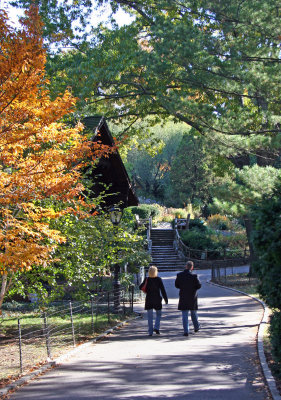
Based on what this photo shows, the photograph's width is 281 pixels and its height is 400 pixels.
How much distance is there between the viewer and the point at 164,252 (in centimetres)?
3794

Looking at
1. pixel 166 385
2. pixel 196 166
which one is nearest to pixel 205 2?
pixel 166 385

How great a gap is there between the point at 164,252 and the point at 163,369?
97.9 feet

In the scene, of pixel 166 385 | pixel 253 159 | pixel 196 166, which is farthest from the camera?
pixel 196 166

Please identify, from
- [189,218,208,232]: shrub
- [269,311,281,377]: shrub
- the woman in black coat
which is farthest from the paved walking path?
[189,218,208,232]: shrub

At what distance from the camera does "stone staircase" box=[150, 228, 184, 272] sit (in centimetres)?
3509

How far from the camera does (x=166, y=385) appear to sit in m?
7.11

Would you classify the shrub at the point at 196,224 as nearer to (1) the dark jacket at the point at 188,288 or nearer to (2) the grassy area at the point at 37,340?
(2) the grassy area at the point at 37,340

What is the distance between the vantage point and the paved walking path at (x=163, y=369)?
6.77m

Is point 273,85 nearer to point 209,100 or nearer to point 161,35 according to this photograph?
point 161,35

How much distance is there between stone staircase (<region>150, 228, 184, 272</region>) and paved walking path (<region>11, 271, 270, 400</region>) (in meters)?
21.6

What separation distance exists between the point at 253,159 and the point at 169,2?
11.5 metres

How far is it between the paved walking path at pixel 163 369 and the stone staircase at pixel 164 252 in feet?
70.7

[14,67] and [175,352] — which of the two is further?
[175,352]

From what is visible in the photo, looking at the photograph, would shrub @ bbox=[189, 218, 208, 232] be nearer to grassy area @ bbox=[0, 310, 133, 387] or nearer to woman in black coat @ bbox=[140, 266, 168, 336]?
grassy area @ bbox=[0, 310, 133, 387]
